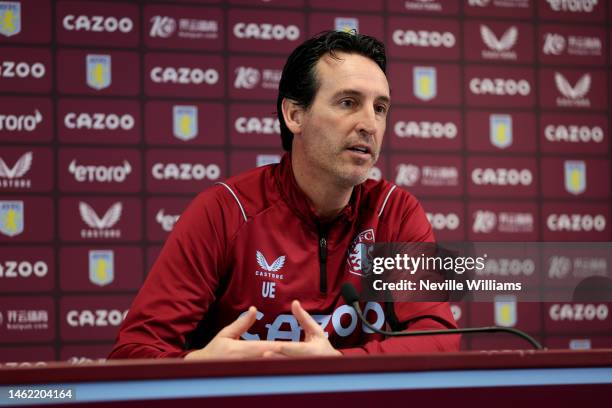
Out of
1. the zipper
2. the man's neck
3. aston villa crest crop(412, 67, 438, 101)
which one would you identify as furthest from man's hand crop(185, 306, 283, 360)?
aston villa crest crop(412, 67, 438, 101)

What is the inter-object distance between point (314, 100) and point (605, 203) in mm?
2182

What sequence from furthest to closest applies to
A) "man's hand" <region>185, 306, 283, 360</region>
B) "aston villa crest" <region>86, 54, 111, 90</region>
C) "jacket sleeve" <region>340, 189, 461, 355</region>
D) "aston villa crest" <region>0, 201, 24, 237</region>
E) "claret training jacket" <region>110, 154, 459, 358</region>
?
"aston villa crest" <region>86, 54, 111, 90</region>
"aston villa crest" <region>0, 201, 24, 237</region>
"claret training jacket" <region>110, 154, 459, 358</region>
"jacket sleeve" <region>340, 189, 461, 355</region>
"man's hand" <region>185, 306, 283, 360</region>

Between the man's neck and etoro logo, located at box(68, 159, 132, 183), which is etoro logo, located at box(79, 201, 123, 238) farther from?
the man's neck

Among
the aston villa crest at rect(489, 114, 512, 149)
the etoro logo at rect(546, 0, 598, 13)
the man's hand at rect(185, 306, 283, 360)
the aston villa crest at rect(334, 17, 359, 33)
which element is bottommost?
the man's hand at rect(185, 306, 283, 360)

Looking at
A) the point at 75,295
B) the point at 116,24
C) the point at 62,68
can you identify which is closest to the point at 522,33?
the point at 116,24

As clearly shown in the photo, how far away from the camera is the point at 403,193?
5.29 ft

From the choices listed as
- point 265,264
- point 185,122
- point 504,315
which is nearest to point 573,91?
point 504,315

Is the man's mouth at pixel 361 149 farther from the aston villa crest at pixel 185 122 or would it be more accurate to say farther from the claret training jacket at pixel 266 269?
the aston villa crest at pixel 185 122

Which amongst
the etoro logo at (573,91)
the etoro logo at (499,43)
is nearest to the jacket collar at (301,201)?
Answer: the etoro logo at (499,43)

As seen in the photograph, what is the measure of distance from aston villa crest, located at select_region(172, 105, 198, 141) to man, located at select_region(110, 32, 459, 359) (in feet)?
4.20

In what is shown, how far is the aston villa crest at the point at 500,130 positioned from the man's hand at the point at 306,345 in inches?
88.2

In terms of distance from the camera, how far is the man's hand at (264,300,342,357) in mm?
957

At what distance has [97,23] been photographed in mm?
2740

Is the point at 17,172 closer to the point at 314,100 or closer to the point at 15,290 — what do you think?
the point at 15,290
